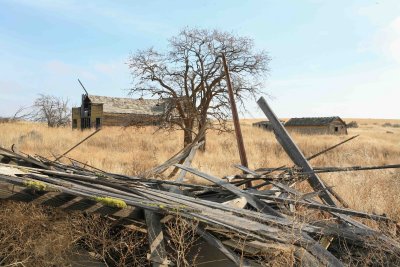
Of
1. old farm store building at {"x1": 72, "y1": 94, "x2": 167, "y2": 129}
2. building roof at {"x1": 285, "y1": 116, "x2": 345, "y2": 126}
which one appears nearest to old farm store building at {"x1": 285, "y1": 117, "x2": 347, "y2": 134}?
building roof at {"x1": 285, "y1": 116, "x2": 345, "y2": 126}

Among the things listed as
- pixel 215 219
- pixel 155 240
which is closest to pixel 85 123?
pixel 155 240

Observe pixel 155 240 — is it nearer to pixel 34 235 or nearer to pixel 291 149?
pixel 34 235

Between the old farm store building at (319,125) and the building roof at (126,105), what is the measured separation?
2088cm

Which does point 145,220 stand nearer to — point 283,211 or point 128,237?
point 128,237

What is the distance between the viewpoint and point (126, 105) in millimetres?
41281

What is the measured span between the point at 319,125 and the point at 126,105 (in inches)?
1022

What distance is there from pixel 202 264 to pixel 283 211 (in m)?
1.17

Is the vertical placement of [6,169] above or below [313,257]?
above

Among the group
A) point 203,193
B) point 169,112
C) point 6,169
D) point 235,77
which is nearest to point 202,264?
point 203,193

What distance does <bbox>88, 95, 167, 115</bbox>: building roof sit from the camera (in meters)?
39.7

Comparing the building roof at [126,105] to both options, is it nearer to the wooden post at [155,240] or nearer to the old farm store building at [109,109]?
the old farm store building at [109,109]

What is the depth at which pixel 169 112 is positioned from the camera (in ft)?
71.5

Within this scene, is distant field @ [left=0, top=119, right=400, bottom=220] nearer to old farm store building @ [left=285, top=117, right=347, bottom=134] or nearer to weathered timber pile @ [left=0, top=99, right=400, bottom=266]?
weathered timber pile @ [left=0, top=99, right=400, bottom=266]

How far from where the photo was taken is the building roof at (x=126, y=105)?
39656mm
